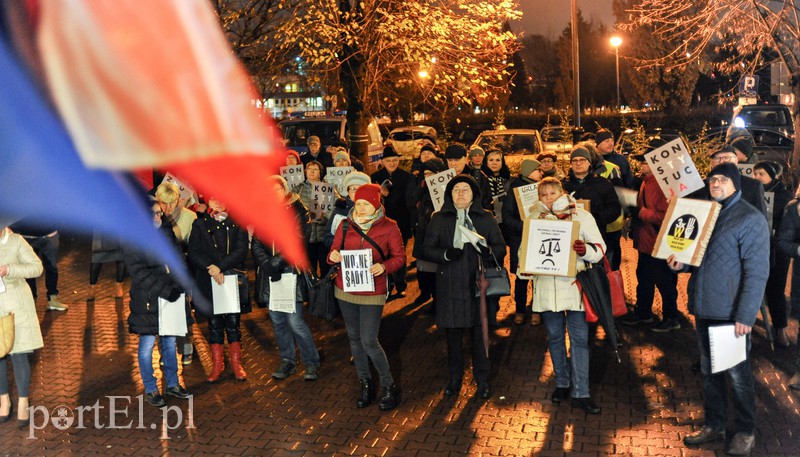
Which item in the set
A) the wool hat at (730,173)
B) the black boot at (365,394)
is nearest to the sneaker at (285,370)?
the black boot at (365,394)

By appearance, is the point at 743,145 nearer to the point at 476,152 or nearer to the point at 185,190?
the point at 476,152

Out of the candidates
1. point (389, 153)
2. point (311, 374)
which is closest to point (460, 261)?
point (311, 374)

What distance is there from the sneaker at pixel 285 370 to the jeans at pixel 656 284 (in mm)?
3883

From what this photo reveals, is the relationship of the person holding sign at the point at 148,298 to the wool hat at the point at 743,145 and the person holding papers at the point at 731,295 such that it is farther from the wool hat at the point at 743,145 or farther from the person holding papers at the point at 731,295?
the wool hat at the point at 743,145

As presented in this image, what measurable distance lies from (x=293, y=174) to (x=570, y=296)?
5703mm

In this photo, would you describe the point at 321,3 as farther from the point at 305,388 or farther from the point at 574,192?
the point at 305,388

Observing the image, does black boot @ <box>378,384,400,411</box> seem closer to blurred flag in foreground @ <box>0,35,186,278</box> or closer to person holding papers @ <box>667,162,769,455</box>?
blurred flag in foreground @ <box>0,35,186,278</box>

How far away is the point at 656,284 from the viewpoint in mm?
9609

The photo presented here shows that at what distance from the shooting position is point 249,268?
14234mm

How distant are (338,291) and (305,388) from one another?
110cm

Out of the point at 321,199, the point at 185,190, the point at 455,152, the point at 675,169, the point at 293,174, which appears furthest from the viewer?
the point at 293,174

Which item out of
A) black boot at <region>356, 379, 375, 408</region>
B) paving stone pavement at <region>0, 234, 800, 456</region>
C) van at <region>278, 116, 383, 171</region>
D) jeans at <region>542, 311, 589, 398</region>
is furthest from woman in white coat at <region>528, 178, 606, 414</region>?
van at <region>278, 116, 383, 171</region>

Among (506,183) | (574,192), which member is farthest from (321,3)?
(574,192)

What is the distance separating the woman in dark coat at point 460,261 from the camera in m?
7.53
